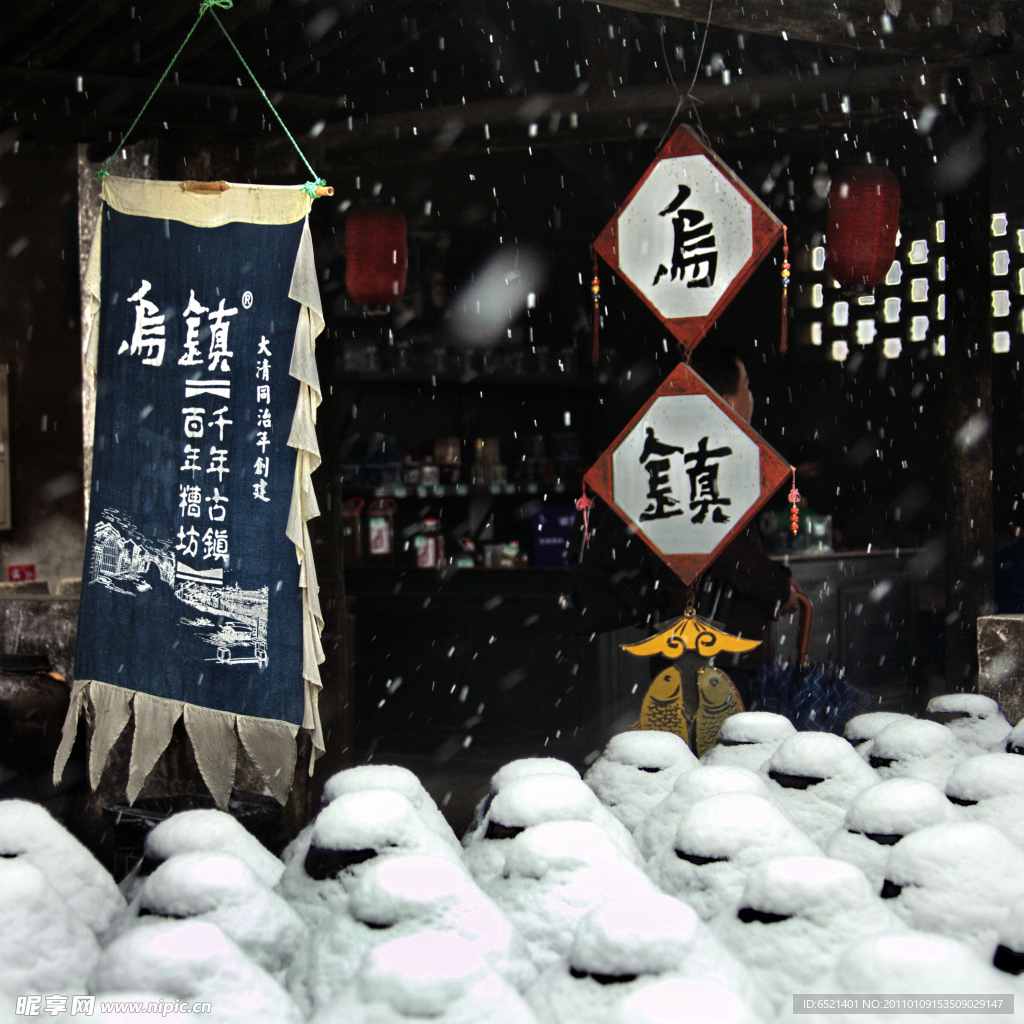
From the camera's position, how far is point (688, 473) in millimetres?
3338

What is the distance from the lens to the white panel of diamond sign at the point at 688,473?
10.8ft

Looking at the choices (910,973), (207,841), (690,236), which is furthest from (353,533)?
(910,973)

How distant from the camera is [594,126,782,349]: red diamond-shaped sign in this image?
3271 millimetres

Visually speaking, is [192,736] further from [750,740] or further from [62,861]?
[750,740]

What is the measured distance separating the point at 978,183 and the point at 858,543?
4.96 metres

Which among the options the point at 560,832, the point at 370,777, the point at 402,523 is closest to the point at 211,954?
the point at 560,832

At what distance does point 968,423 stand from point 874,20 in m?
1.91

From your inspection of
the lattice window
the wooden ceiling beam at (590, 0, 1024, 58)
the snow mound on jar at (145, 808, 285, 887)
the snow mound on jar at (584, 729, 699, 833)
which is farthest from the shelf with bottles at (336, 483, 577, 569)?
the snow mound on jar at (145, 808, 285, 887)

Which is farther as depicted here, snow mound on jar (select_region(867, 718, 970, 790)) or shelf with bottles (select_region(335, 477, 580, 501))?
shelf with bottles (select_region(335, 477, 580, 501))

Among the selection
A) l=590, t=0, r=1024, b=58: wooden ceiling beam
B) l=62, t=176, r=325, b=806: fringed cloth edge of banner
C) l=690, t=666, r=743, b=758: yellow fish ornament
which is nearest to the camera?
l=62, t=176, r=325, b=806: fringed cloth edge of banner

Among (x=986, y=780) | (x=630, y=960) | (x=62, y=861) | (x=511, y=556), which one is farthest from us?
(x=511, y=556)

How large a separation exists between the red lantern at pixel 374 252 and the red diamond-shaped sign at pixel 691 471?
8.24ft

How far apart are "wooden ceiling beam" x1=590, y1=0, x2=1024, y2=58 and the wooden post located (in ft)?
2.66

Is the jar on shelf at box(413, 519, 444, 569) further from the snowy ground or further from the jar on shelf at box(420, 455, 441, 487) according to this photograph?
the snowy ground
